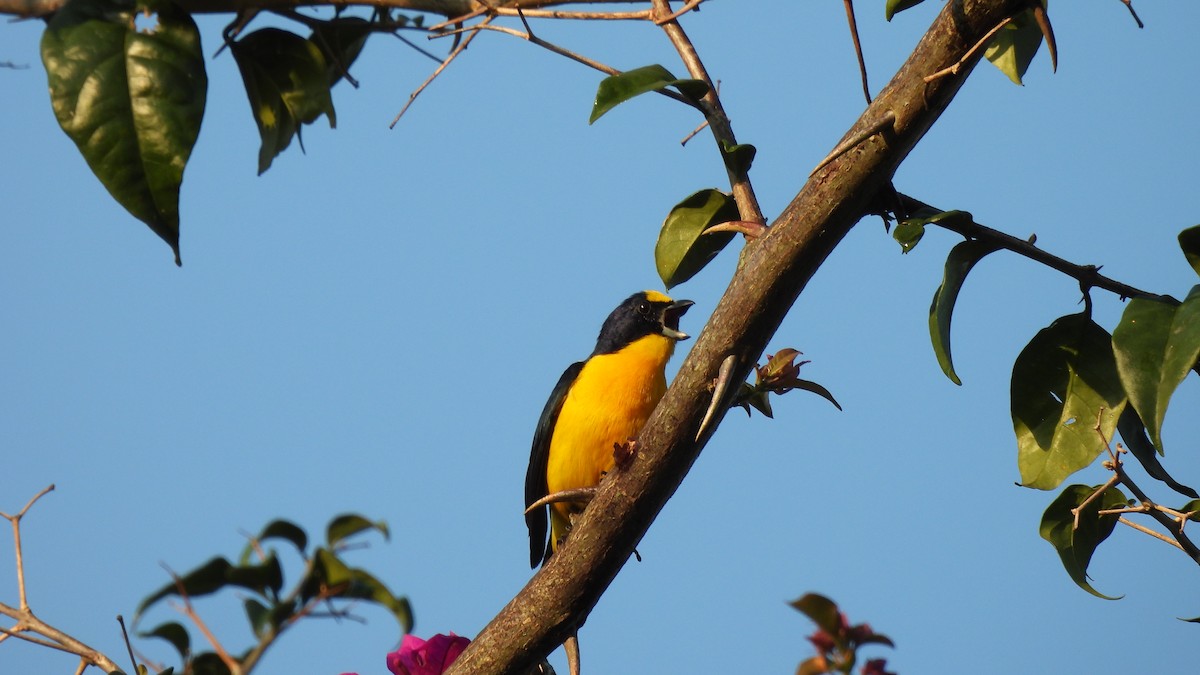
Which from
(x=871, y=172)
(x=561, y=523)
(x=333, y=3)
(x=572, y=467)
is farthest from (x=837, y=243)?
(x=561, y=523)

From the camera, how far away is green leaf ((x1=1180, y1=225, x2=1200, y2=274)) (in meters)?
2.29

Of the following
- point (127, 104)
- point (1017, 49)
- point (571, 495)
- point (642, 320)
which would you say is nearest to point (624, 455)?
point (571, 495)

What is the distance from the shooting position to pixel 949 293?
2.41 m

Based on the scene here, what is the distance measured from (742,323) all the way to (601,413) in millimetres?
2556

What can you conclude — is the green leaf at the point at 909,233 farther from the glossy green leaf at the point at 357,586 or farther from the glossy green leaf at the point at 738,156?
the glossy green leaf at the point at 357,586

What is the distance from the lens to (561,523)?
4949mm

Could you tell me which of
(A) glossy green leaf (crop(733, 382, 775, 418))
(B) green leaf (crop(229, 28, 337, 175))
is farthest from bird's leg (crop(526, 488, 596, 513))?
(B) green leaf (crop(229, 28, 337, 175))

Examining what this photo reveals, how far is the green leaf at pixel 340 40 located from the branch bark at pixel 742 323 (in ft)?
2.79

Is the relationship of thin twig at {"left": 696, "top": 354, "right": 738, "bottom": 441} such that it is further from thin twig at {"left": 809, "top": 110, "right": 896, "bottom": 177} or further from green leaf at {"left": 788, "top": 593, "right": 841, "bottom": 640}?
green leaf at {"left": 788, "top": 593, "right": 841, "bottom": 640}

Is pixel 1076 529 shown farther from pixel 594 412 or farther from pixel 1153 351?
pixel 594 412

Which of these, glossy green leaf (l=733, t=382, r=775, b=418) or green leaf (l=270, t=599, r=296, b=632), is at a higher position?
glossy green leaf (l=733, t=382, r=775, b=418)

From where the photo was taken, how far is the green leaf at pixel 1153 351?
2.12 meters

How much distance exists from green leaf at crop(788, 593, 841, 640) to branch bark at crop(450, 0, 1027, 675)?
385 millimetres

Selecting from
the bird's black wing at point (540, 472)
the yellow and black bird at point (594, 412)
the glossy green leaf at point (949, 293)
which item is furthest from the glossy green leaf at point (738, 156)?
the bird's black wing at point (540, 472)
